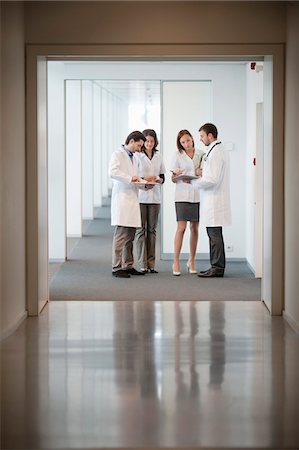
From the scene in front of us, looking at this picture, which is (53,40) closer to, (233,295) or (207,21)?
(207,21)

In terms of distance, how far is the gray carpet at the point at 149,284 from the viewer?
32.4ft

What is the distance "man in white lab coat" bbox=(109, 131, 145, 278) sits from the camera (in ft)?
35.4

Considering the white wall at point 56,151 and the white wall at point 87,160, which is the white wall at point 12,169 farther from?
the white wall at point 87,160

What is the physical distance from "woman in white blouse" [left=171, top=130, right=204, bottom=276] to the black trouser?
367 millimetres

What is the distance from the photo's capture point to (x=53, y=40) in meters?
8.59

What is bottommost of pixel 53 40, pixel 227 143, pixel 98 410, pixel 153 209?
pixel 98 410

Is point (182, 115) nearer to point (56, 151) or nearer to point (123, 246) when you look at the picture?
point (56, 151)

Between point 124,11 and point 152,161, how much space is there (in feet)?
9.95

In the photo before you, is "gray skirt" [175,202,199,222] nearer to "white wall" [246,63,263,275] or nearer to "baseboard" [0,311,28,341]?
"white wall" [246,63,263,275]

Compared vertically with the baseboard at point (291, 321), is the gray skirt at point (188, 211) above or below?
above

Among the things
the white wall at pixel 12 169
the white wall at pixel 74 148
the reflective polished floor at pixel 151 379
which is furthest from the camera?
the white wall at pixel 74 148

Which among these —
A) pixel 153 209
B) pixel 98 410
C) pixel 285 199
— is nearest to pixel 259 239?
pixel 153 209

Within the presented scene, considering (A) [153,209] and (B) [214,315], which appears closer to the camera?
(B) [214,315]

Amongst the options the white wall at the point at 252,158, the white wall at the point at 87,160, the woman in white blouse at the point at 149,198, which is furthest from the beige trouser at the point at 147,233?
the white wall at the point at 87,160
